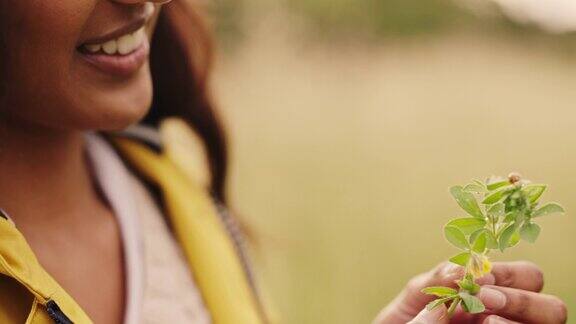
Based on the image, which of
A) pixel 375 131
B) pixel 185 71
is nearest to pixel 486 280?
pixel 185 71

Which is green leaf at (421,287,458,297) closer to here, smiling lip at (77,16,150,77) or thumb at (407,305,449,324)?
thumb at (407,305,449,324)

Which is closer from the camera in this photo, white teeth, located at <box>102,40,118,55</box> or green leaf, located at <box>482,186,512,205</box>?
green leaf, located at <box>482,186,512,205</box>

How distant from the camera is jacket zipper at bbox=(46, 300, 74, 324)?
4.27 feet

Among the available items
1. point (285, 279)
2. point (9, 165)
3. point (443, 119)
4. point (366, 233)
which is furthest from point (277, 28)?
point (9, 165)

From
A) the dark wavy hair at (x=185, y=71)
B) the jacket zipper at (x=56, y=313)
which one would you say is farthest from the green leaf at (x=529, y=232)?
the dark wavy hair at (x=185, y=71)

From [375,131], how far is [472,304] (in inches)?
163

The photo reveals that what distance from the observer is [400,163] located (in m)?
4.96

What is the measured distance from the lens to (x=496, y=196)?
40.6 inches

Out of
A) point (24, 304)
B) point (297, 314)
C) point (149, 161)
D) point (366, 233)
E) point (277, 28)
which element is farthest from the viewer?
point (277, 28)

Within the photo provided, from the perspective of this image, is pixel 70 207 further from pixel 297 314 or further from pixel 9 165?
pixel 297 314

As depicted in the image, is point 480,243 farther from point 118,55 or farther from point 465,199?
point 118,55

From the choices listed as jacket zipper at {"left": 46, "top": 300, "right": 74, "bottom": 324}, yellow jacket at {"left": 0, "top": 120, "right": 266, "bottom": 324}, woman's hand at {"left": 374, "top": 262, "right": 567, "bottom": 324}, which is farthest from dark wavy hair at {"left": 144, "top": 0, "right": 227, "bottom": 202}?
woman's hand at {"left": 374, "top": 262, "right": 567, "bottom": 324}

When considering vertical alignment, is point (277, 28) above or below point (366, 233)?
above

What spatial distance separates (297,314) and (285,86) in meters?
2.20
